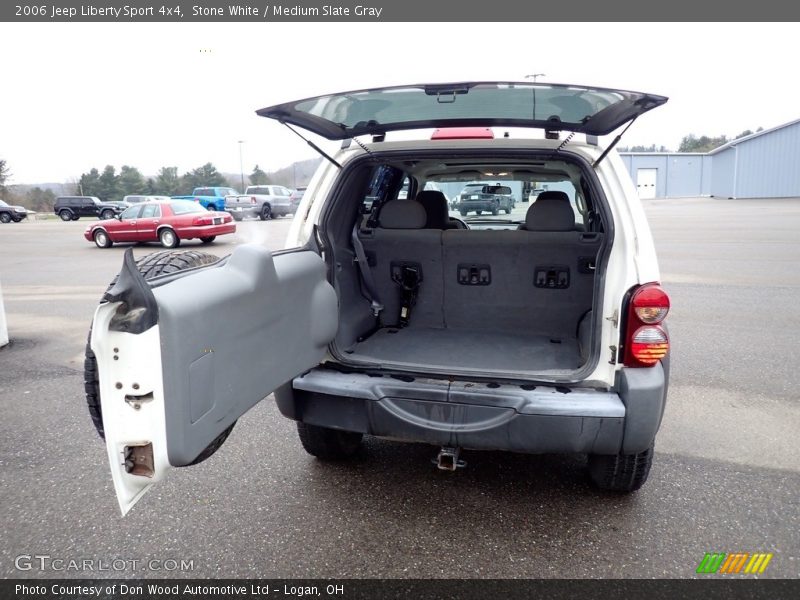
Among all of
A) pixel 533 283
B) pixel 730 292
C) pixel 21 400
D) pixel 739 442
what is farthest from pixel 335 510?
pixel 730 292

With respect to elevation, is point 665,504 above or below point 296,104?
below

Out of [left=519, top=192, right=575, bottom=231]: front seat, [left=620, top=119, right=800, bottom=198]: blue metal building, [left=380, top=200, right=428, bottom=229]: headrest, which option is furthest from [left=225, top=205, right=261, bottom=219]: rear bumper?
[left=620, top=119, right=800, bottom=198]: blue metal building

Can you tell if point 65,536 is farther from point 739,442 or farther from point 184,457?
point 739,442

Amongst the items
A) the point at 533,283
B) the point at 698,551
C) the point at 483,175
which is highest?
the point at 483,175

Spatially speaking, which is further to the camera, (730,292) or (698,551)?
(730,292)

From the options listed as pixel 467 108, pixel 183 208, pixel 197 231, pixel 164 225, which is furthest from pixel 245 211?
pixel 467 108

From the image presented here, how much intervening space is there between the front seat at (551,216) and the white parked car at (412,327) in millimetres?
Result: 14

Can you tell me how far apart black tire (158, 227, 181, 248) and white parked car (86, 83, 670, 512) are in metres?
14.3

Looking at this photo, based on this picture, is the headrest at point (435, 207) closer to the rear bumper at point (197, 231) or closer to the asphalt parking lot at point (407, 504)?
the asphalt parking lot at point (407, 504)

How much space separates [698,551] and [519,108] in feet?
7.06

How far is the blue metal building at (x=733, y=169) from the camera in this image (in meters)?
41.6

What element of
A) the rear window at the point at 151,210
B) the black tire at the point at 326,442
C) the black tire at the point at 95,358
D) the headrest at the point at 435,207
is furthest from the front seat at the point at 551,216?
the rear window at the point at 151,210

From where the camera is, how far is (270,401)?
4.32 m

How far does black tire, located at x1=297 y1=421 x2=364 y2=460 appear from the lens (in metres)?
3.11
